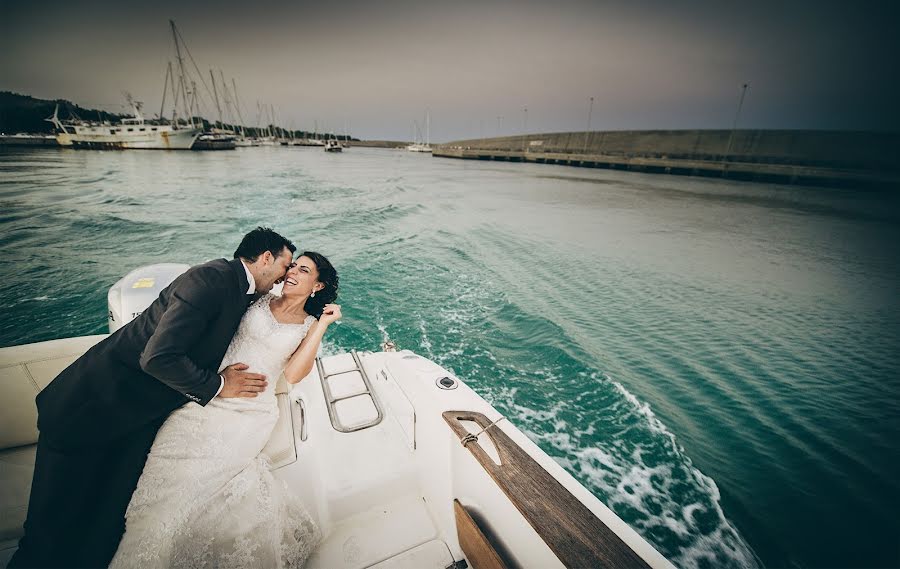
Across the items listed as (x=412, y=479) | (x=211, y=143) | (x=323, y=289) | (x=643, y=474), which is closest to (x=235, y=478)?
(x=412, y=479)

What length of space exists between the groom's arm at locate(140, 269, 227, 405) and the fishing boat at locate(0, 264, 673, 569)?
0.56 metres

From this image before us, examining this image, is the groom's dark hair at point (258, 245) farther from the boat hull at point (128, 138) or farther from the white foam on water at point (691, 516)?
the boat hull at point (128, 138)

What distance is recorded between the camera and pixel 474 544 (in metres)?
2.01

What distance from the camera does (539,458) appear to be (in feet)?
Answer: 6.98

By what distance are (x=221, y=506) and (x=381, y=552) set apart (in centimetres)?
110

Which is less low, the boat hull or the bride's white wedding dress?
the boat hull

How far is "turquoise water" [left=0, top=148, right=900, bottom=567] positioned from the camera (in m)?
3.91

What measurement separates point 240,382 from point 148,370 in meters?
0.48

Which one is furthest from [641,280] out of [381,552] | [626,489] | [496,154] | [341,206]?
[496,154]

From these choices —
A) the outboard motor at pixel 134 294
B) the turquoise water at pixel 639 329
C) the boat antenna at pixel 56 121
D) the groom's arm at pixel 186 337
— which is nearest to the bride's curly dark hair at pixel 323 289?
the groom's arm at pixel 186 337

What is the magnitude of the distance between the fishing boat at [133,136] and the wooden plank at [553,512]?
216 ft

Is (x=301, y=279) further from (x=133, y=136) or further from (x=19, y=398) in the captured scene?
(x=133, y=136)

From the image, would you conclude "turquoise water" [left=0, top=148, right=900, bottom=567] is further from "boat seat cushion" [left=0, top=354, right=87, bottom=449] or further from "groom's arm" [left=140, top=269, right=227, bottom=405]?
"groom's arm" [left=140, top=269, right=227, bottom=405]

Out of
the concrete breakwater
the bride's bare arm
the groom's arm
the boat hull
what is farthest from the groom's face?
the boat hull
